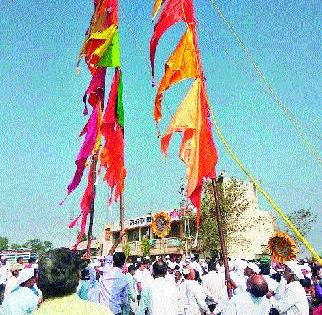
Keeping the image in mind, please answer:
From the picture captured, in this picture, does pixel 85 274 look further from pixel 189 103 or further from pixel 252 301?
pixel 252 301

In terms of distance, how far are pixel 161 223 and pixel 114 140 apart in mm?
33499

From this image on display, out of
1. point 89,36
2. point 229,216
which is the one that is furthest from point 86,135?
point 229,216

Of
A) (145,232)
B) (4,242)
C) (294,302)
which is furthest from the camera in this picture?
(4,242)

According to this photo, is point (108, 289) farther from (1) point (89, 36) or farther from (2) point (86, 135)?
(1) point (89, 36)

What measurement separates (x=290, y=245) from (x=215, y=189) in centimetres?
751

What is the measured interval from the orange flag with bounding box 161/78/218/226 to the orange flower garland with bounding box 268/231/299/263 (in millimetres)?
7325

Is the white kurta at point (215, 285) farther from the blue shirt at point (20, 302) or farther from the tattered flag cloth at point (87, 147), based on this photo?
the blue shirt at point (20, 302)

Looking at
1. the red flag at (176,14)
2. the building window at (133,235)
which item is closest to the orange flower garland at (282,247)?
the red flag at (176,14)

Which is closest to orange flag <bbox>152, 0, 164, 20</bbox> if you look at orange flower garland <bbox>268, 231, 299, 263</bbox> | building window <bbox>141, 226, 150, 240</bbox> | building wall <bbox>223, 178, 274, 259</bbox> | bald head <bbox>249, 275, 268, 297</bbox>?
bald head <bbox>249, 275, 268, 297</bbox>

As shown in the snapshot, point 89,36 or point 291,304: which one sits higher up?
point 89,36

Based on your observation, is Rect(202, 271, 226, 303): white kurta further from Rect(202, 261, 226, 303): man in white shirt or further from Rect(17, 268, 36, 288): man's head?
Rect(17, 268, 36, 288): man's head

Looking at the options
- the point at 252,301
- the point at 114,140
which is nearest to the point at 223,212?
the point at 114,140

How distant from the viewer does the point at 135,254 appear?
48.9 metres

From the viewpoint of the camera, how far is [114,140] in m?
9.61
